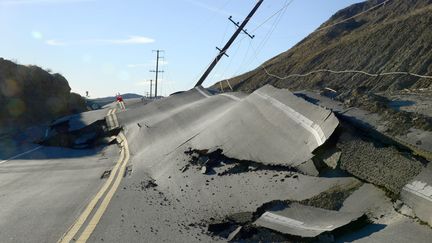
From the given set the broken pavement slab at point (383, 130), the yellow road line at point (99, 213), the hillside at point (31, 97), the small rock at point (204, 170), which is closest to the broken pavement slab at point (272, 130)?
the broken pavement slab at point (383, 130)

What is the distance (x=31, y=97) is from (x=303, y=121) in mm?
36746

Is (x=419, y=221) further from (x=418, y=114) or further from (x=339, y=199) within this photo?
(x=418, y=114)

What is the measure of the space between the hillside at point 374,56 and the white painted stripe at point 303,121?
Result: 20.6 metres

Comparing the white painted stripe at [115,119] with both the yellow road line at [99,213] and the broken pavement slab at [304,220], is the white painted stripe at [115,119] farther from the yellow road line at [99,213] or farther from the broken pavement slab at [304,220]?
the broken pavement slab at [304,220]

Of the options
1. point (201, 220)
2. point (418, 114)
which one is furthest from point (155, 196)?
point (418, 114)

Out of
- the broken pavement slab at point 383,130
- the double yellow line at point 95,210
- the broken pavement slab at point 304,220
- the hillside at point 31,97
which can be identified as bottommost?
the broken pavement slab at point 304,220

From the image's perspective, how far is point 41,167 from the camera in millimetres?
15688

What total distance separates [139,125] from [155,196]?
11.1m

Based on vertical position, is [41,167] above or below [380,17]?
below

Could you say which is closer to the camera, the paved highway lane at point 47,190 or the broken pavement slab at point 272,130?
the paved highway lane at point 47,190

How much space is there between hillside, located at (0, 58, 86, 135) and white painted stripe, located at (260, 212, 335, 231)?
30.2 m

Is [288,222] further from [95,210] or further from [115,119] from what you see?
[115,119]

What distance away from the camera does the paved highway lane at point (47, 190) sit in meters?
7.12

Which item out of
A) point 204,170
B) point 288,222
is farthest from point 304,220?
point 204,170
